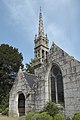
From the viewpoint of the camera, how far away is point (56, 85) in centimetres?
1505

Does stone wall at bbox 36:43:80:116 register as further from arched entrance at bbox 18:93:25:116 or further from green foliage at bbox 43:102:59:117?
arched entrance at bbox 18:93:25:116

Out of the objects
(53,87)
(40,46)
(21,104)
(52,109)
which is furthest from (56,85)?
(40,46)

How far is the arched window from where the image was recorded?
1442cm

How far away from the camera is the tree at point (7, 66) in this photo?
32.6 meters

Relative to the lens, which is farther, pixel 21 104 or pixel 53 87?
pixel 21 104

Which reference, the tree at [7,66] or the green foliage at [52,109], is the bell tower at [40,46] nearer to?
the tree at [7,66]

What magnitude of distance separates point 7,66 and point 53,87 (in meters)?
19.6

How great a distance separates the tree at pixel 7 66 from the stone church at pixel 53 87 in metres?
13.9

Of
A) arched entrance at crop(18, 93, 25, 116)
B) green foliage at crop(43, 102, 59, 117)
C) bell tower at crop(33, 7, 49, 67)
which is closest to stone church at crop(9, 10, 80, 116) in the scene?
arched entrance at crop(18, 93, 25, 116)

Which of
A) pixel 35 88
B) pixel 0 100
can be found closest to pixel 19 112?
pixel 35 88

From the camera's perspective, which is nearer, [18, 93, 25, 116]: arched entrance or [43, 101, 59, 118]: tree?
[43, 101, 59, 118]: tree

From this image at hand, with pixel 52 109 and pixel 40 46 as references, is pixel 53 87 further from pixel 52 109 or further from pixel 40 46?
pixel 40 46

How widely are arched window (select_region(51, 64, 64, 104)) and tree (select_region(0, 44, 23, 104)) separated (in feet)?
61.6

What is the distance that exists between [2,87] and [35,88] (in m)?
19.2
